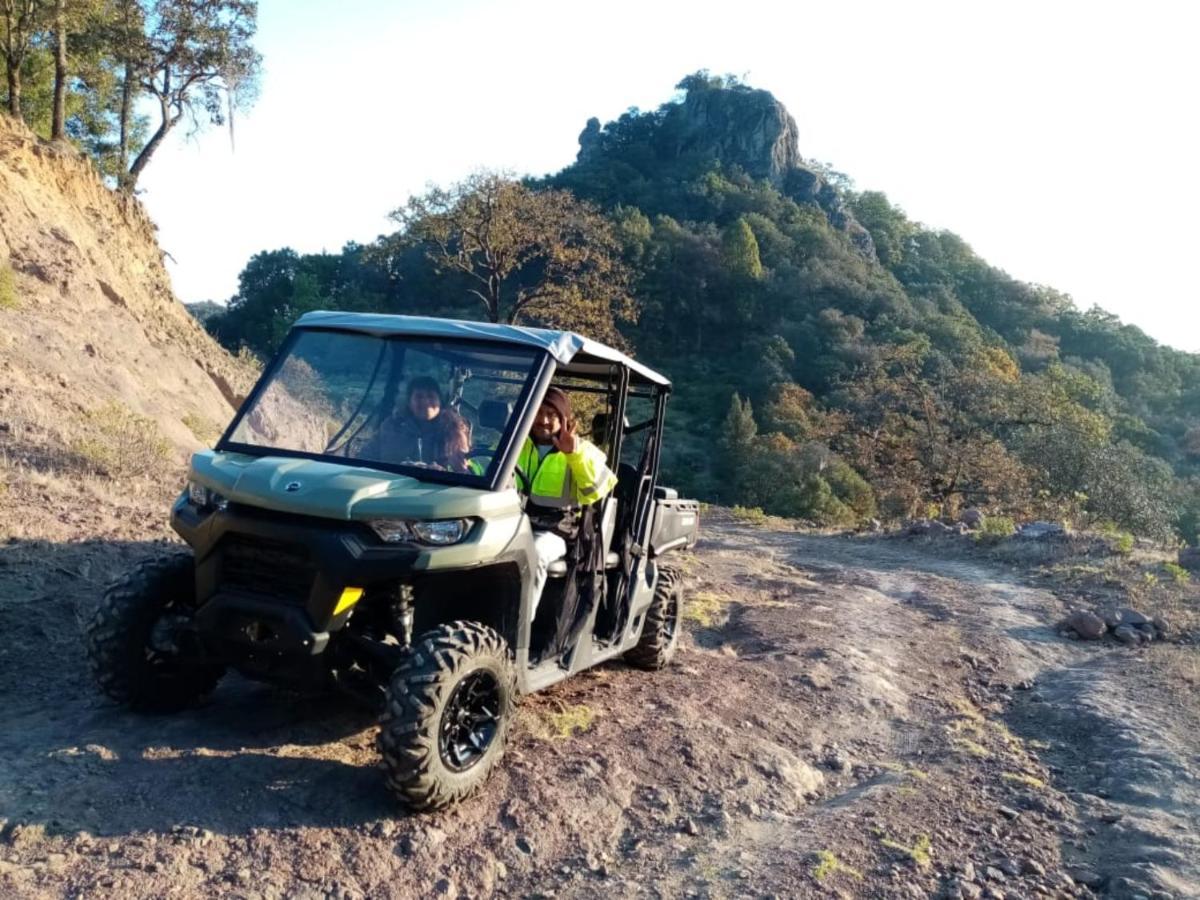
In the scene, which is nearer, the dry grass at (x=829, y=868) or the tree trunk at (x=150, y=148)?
the dry grass at (x=829, y=868)

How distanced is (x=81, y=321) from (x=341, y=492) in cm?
1226

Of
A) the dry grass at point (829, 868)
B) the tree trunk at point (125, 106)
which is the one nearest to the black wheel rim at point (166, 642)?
the dry grass at point (829, 868)

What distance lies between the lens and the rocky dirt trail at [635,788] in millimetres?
3656

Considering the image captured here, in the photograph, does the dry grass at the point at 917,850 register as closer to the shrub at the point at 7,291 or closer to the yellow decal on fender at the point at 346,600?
the yellow decal on fender at the point at 346,600

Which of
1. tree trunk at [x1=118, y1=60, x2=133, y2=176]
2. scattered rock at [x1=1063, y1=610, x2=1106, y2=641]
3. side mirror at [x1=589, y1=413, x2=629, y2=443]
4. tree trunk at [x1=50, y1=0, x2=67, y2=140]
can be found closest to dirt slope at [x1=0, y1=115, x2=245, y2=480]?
tree trunk at [x1=50, y1=0, x2=67, y2=140]

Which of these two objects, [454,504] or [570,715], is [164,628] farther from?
[570,715]

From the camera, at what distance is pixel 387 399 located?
489cm

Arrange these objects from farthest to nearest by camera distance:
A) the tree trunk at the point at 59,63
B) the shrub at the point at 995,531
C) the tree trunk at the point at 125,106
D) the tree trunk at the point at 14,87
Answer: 1. the tree trunk at the point at 125,106
2. the tree trunk at the point at 14,87
3. the tree trunk at the point at 59,63
4. the shrub at the point at 995,531

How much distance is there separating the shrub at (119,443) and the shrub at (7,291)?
97.3 inches

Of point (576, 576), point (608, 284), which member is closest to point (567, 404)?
point (576, 576)

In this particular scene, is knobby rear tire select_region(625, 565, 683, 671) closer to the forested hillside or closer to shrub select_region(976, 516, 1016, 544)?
shrub select_region(976, 516, 1016, 544)

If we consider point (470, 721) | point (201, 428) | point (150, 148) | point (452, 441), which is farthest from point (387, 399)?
point (150, 148)

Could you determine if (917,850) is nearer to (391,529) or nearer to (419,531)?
(419,531)

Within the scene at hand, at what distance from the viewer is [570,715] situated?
555 cm
